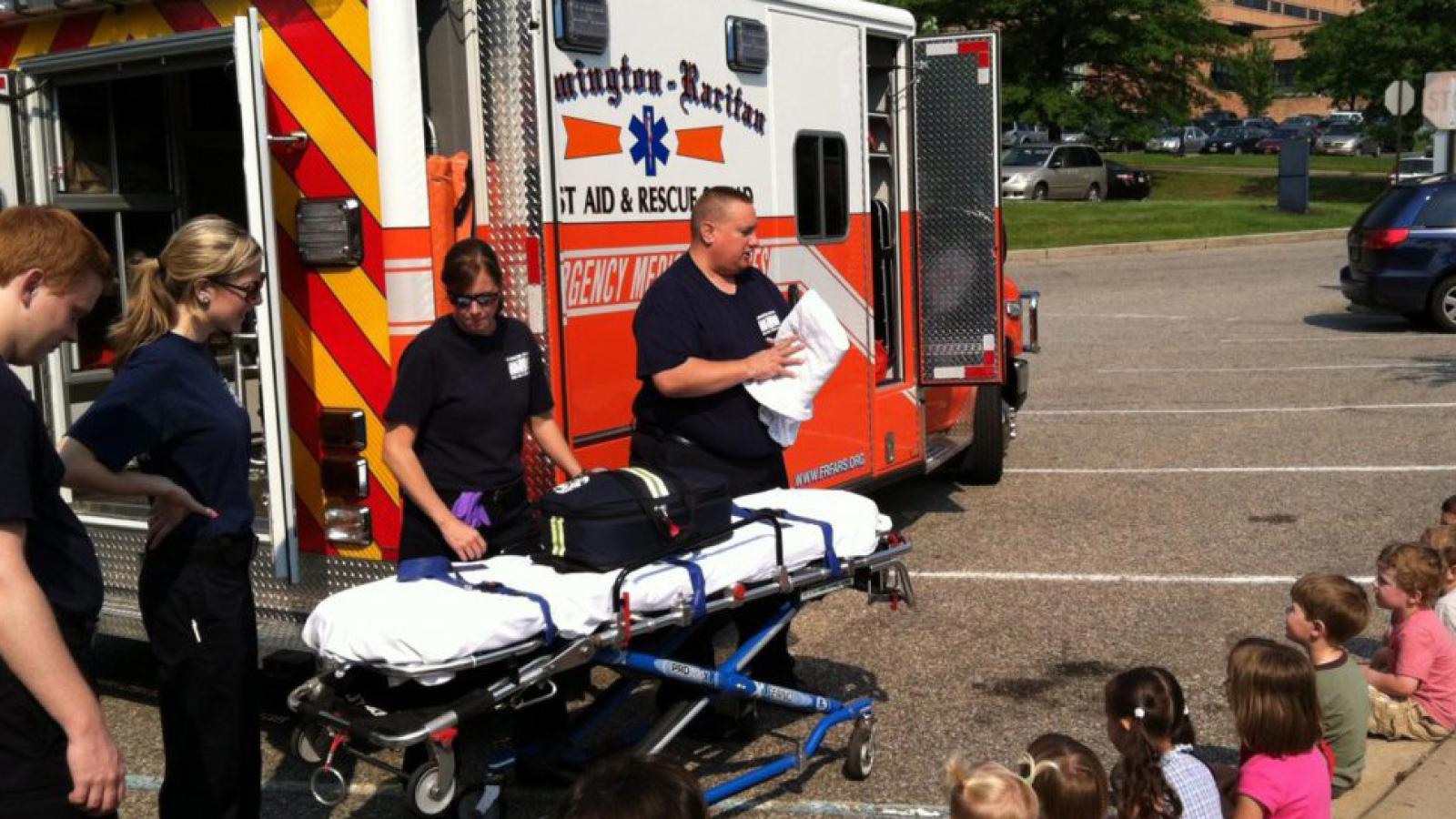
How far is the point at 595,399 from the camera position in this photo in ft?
18.2

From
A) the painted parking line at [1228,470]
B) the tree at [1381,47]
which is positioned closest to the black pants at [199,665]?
the painted parking line at [1228,470]

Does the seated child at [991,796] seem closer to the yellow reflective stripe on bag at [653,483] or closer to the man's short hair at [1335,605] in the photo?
the yellow reflective stripe on bag at [653,483]

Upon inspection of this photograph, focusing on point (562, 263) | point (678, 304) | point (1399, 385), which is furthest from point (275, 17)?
point (1399, 385)

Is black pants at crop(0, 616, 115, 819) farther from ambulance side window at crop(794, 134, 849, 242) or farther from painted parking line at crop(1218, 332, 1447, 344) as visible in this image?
painted parking line at crop(1218, 332, 1447, 344)

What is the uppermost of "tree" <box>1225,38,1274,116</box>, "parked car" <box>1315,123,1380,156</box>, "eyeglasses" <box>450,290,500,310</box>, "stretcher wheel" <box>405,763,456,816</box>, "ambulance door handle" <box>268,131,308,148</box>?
"tree" <box>1225,38,1274,116</box>

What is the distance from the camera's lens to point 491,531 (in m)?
4.58

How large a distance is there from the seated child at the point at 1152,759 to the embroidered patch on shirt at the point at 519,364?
1.99m

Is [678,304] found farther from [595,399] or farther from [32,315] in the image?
[32,315]

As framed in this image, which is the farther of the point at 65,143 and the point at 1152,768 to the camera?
the point at 65,143

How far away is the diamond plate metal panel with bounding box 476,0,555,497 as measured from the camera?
5.07 meters

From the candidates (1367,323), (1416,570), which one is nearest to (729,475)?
(1416,570)

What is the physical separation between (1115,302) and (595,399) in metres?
14.9

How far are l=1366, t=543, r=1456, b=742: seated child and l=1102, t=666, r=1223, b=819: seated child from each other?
171 cm

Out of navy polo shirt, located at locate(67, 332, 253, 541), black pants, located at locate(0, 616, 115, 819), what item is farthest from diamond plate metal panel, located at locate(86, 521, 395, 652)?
black pants, located at locate(0, 616, 115, 819)
